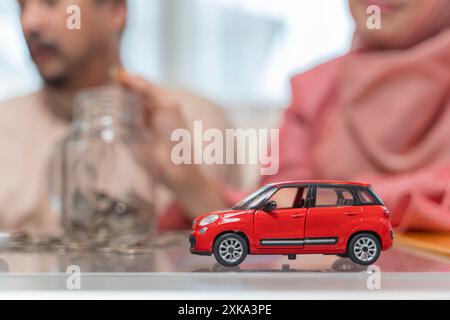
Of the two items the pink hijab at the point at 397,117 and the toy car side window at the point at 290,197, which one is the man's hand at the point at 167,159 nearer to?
the pink hijab at the point at 397,117

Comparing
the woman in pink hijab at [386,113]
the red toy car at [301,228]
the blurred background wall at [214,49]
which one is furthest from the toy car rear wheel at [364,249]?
the blurred background wall at [214,49]

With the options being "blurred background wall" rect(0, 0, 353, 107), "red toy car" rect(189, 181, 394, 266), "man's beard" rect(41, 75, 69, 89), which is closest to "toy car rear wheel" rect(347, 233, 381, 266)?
"red toy car" rect(189, 181, 394, 266)

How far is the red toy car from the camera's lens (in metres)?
0.31

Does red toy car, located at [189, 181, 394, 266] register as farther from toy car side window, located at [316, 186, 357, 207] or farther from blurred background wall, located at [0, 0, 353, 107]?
blurred background wall, located at [0, 0, 353, 107]

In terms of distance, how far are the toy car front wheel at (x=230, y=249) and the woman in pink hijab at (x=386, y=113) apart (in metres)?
0.19

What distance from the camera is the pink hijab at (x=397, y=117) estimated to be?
20.6 inches

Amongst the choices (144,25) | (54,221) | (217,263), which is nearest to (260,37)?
(144,25)

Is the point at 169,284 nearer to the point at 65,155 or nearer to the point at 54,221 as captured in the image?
the point at 65,155

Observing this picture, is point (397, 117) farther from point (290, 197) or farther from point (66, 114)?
point (66, 114)

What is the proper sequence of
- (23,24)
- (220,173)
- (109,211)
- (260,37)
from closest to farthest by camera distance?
(109,211) < (23,24) < (220,173) < (260,37)

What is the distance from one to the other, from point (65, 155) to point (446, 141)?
15.3 inches

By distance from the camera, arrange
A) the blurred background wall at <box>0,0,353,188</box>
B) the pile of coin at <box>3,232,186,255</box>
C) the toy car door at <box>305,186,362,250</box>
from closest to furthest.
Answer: the toy car door at <box>305,186,362,250</box> < the pile of coin at <box>3,232,186,255</box> < the blurred background wall at <box>0,0,353,188</box>

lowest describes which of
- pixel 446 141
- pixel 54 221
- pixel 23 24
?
pixel 54 221

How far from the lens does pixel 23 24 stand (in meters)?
0.67
